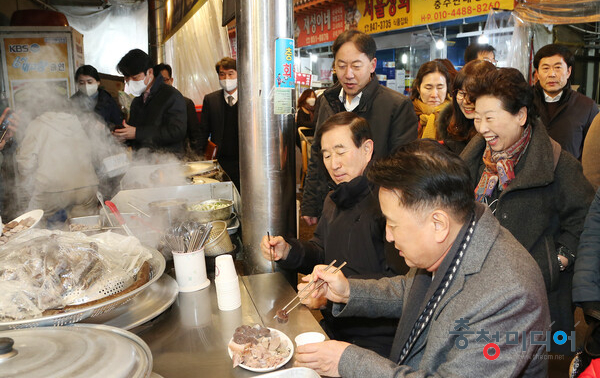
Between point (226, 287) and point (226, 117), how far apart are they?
139 inches

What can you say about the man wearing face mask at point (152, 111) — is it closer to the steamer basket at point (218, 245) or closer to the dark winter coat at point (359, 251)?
the steamer basket at point (218, 245)

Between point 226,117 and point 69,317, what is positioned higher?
point 226,117

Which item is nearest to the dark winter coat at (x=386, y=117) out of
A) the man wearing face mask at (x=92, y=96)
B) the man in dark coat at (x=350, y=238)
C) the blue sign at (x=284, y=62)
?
the blue sign at (x=284, y=62)

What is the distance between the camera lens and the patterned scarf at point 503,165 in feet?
7.58

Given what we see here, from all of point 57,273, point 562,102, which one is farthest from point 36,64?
point 562,102

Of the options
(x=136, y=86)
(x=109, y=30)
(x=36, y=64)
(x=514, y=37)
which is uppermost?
(x=109, y=30)

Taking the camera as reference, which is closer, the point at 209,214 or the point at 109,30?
the point at 209,214

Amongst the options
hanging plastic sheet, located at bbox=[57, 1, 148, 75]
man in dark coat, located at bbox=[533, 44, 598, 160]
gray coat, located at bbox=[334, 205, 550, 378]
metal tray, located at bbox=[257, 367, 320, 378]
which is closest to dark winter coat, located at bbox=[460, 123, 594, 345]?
gray coat, located at bbox=[334, 205, 550, 378]

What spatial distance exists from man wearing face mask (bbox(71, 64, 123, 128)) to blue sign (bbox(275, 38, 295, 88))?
2975mm

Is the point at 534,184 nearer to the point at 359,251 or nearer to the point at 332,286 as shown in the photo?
the point at 359,251

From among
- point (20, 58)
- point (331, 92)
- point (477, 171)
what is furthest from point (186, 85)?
point (477, 171)

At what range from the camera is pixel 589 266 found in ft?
6.86

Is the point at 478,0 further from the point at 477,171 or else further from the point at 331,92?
the point at 477,171

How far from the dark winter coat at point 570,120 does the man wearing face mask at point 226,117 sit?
288 cm
